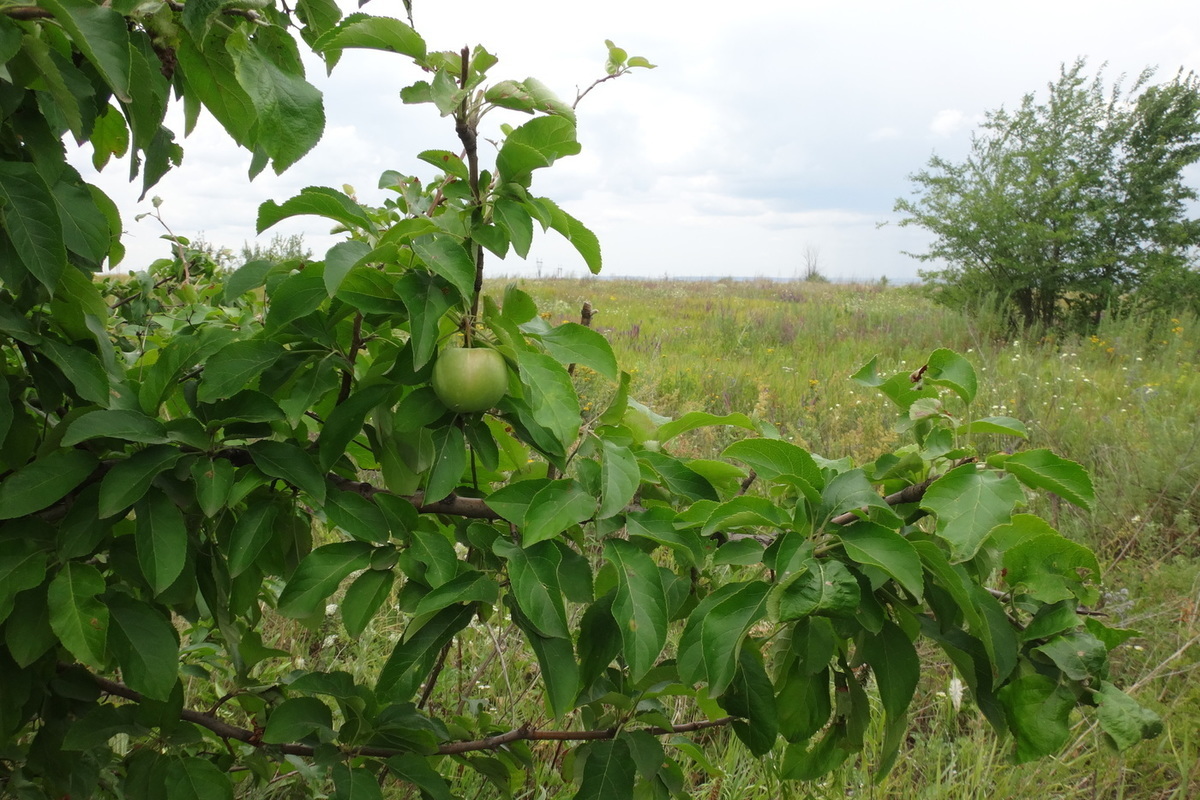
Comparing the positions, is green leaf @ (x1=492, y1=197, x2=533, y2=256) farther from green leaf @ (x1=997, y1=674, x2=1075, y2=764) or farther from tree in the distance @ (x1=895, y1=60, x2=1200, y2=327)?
tree in the distance @ (x1=895, y1=60, x2=1200, y2=327)

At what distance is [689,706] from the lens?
2195 mm

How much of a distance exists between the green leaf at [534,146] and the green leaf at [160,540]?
1.73ft

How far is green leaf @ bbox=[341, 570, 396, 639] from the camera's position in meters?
0.88

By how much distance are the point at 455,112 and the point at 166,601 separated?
0.69 meters

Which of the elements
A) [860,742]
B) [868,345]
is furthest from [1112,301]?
[860,742]

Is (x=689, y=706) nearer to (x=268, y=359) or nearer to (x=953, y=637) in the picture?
(x=953, y=637)

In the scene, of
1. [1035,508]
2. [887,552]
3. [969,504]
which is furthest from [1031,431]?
[887,552]

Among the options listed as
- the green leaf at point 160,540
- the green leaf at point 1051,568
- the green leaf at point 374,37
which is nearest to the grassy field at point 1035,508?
the green leaf at point 1051,568

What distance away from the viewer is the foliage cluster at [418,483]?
2.38 ft

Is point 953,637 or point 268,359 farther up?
point 268,359

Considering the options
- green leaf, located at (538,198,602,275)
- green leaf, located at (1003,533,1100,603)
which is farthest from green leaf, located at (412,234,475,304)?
green leaf, located at (1003,533,1100,603)

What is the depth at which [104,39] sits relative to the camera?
635 mm

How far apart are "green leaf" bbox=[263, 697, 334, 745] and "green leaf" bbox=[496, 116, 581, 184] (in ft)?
2.52

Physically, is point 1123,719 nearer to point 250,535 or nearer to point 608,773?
point 608,773
